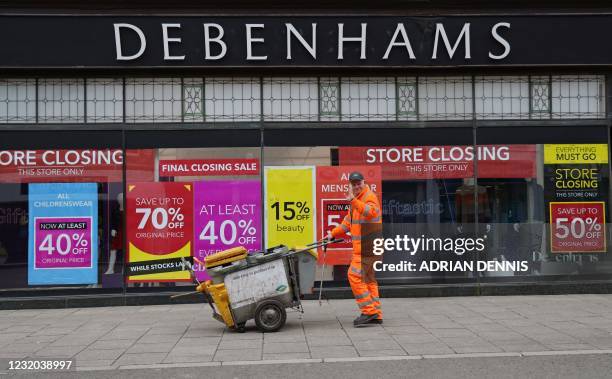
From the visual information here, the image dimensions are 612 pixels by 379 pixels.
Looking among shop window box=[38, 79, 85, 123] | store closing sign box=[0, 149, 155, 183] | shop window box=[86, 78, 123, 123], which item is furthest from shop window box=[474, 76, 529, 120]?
shop window box=[38, 79, 85, 123]

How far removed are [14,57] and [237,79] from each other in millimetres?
3815

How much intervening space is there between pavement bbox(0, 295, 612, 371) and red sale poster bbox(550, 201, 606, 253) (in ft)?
3.64

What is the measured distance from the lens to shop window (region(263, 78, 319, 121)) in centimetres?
1168

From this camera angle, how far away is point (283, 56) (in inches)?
451

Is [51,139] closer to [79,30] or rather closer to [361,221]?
[79,30]

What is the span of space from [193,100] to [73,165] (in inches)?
93.6

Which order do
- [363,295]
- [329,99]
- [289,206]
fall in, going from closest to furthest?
[363,295] → [289,206] → [329,99]

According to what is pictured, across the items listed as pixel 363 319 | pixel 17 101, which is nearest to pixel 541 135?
pixel 363 319

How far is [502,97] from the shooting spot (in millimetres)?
11859

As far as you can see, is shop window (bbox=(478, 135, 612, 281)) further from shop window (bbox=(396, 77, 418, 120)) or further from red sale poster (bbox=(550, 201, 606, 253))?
shop window (bbox=(396, 77, 418, 120))

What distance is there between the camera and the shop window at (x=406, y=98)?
1180 centimetres

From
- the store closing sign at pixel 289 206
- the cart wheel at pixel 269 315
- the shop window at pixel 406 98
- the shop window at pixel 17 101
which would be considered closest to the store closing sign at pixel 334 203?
the store closing sign at pixel 289 206

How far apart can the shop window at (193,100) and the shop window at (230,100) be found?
0.29 feet

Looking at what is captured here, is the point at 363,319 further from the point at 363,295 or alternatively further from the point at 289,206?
the point at 289,206
